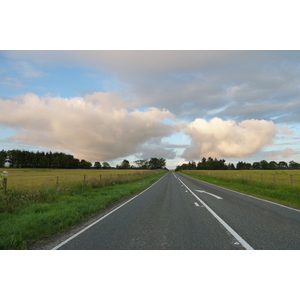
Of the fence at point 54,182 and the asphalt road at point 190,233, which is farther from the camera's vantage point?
the fence at point 54,182

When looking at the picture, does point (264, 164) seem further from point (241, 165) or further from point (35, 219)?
point (35, 219)

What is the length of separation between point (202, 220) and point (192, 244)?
2820 mm

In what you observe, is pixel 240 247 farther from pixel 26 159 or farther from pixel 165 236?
pixel 26 159

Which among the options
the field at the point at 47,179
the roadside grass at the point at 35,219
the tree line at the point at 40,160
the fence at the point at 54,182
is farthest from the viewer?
the tree line at the point at 40,160

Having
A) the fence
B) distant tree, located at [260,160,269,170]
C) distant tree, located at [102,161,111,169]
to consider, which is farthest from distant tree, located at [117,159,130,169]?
the fence

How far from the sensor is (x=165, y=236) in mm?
5762

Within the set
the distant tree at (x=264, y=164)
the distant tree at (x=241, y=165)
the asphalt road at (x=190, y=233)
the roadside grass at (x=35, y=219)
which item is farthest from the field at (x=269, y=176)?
the distant tree at (x=241, y=165)

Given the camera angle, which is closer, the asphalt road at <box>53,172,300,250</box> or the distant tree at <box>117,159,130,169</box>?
the asphalt road at <box>53,172,300,250</box>

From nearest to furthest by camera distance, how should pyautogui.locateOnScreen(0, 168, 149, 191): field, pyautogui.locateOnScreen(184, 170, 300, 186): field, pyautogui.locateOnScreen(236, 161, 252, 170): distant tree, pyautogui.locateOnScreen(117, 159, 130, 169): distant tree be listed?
1. pyautogui.locateOnScreen(0, 168, 149, 191): field
2. pyautogui.locateOnScreen(184, 170, 300, 186): field
3. pyautogui.locateOnScreen(236, 161, 252, 170): distant tree
4. pyautogui.locateOnScreen(117, 159, 130, 169): distant tree

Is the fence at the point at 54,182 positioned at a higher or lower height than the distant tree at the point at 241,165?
lower

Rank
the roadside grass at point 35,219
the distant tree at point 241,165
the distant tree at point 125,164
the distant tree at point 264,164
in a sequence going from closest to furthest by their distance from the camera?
1. the roadside grass at point 35,219
2. the distant tree at point 264,164
3. the distant tree at point 241,165
4. the distant tree at point 125,164

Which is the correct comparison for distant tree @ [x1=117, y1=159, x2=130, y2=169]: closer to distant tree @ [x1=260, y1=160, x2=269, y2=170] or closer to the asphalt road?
distant tree @ [x1=260, y1=160, x2=269, y2=170]

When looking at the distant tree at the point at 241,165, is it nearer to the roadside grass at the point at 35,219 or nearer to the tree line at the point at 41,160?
the tree line at the point at 41,160

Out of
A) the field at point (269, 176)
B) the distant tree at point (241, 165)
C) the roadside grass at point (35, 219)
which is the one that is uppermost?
the distant tree at point (241, 165)
